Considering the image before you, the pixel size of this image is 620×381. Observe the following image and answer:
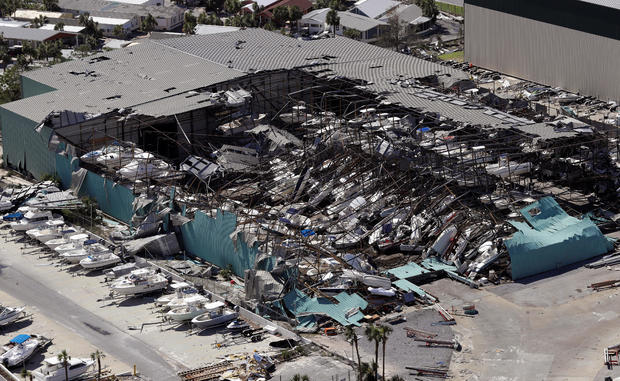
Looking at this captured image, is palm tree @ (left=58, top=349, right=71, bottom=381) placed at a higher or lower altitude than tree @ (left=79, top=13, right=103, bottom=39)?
higher

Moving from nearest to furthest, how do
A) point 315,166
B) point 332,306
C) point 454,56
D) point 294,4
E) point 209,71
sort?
point 332,306 → point 315,166 → point 209,71 → point 454,56 → point 294,4

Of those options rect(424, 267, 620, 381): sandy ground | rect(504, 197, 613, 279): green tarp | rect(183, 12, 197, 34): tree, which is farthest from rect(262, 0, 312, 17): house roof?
rect(424, 267, 620, 381): sandy ground

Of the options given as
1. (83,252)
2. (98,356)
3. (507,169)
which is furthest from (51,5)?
(98,356)

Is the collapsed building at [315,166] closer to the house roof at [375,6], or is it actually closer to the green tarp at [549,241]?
the green tarp at [549,241]

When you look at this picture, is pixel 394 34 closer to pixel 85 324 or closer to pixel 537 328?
pixel 537 328

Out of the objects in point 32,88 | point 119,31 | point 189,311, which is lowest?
point 119,31

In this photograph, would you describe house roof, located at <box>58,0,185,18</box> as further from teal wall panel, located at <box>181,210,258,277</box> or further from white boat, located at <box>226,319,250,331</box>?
white boat, located at <box>226,319,250,331</box>
